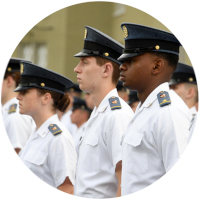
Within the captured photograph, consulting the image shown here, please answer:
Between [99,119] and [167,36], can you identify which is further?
[99,119]

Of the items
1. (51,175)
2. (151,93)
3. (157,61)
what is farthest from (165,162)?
(51,175)

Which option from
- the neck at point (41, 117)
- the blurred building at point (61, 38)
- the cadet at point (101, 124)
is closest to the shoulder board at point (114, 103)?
the cadet at point (101, 124)

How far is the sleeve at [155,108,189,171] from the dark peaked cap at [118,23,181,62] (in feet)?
1.81

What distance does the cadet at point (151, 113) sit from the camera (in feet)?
8.74

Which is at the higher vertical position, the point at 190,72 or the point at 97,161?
→ the point at 190,72

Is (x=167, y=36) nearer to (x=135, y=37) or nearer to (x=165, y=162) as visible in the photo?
(x=135, y=37)

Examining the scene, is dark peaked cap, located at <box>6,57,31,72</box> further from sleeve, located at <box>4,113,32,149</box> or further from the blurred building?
the blurred building

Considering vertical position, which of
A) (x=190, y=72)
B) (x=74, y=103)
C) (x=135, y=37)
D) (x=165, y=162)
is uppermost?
(x=135, y=37)

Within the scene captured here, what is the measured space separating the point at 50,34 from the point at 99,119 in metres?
12.6

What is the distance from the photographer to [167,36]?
3043 mm

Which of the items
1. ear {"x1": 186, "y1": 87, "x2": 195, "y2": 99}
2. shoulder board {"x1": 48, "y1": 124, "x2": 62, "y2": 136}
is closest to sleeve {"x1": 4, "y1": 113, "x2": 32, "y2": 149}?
shoulder board {"x1": 48, "y1": 124, "x2": 62, "y2": 136}

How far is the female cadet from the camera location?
3562 mm

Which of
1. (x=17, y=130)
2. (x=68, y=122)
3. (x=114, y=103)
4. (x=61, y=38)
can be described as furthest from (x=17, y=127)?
(x=61, y=38)

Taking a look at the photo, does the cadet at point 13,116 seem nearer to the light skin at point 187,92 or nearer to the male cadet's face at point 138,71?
the light skin at point 187,92
